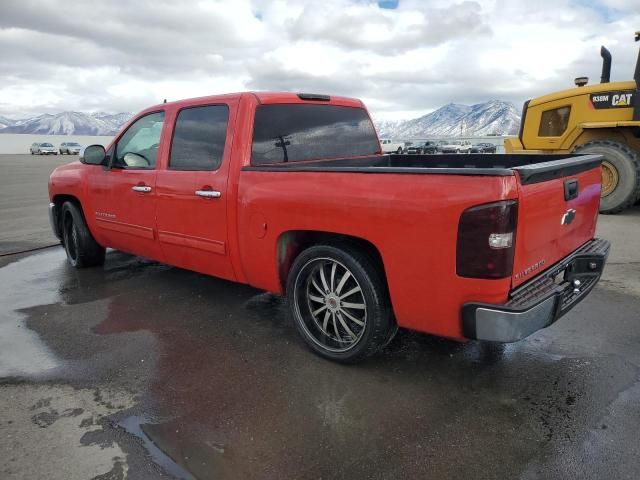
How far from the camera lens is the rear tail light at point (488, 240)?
2.40 metres

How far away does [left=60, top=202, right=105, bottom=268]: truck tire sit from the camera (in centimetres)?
561

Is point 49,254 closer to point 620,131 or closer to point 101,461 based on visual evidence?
point 101,461

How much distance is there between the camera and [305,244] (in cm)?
347

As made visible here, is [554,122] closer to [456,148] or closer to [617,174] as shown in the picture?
[617,174]

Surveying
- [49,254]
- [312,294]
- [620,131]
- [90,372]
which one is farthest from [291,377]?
[620,131]

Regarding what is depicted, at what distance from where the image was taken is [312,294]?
3.45 meters

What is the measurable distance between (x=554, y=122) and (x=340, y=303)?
8396 millimetres

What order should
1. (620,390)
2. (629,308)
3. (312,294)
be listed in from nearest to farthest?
1. (620,390)
2. (312,294)
3. (629,308)

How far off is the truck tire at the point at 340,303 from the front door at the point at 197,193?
2.45 feet

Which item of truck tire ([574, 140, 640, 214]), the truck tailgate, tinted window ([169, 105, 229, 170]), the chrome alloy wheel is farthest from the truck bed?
truck tire ([574, 140, 640, 214])

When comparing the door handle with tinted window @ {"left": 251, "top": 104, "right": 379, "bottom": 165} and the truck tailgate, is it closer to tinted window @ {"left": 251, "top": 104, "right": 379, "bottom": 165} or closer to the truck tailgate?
tinted window @ {"left": 251, "top": 104, "right": 379, "bottom": 165}

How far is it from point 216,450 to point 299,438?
16.6 inches

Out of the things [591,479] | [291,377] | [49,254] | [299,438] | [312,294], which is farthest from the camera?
[49,254]

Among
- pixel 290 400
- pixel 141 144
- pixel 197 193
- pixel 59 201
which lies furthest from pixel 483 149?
pixel 290 400
